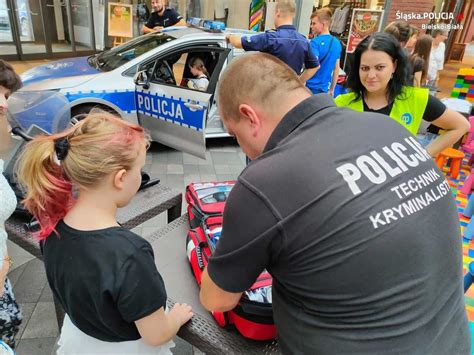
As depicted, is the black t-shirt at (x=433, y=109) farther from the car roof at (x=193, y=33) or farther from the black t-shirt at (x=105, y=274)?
the car roof at (x=193, y=33)

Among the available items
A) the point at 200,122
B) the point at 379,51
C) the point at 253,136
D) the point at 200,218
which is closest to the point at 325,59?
the point at 200,122

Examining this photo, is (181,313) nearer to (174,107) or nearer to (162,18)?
(174,107)

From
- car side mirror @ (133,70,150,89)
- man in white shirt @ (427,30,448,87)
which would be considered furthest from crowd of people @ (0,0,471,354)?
man in white shirt @ (427,30,448,87)

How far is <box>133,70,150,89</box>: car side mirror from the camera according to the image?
12.6 ft

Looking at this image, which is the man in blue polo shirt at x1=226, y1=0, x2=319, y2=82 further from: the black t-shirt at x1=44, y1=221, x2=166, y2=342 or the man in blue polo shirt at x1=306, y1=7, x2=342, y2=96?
the black t-shirt at x1=44, y1=221, x2=166, y2=342

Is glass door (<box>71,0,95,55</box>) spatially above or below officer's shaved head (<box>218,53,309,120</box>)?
below

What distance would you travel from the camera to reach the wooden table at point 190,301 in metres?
1.22

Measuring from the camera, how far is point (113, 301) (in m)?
1.03

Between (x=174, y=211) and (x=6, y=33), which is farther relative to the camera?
(x=6, y=33)

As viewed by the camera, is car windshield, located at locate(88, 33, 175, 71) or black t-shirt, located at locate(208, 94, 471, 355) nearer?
black t-shirt, located at locate(208, 94, 471, 355)

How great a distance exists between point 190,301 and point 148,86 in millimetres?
3034

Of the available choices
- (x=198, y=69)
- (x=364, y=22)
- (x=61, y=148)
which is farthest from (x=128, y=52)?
(x=364, y=22)

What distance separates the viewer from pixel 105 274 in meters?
0.99

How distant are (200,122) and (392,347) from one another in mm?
3055
